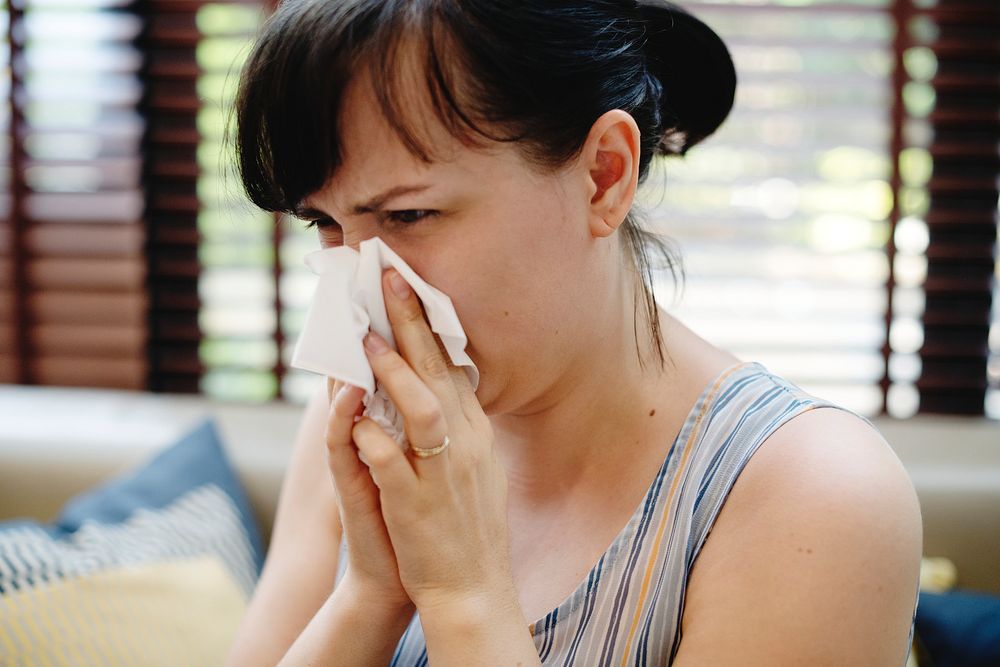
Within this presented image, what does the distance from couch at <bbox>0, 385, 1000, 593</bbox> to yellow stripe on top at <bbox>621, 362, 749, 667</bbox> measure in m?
0.90

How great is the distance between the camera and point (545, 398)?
3.70 feet

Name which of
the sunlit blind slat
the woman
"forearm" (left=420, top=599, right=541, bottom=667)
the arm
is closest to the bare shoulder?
the woman

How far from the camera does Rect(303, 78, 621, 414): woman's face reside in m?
0.88

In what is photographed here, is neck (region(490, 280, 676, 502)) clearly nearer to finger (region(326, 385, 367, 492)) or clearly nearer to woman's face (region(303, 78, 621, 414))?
woman's face (region(303, 78, 621, 414))

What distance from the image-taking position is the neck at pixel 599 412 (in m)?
1.09

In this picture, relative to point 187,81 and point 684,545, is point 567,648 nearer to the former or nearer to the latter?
point 684,545

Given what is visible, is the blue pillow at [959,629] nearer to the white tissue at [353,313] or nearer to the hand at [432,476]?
the hand at [432,476]

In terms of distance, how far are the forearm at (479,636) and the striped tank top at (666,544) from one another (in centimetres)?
9

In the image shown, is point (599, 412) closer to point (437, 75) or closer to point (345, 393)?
point (345, 393)

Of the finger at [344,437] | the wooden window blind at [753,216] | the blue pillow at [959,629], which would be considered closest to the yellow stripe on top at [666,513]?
the finger at [344,437]

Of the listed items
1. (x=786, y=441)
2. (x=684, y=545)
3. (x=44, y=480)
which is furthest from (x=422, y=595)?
(x=44, y=480)

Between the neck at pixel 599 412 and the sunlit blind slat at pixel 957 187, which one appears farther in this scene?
the sunlit blind slat at pixel 957 187

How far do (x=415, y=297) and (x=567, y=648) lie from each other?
42 centimetres

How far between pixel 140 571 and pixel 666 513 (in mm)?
901
